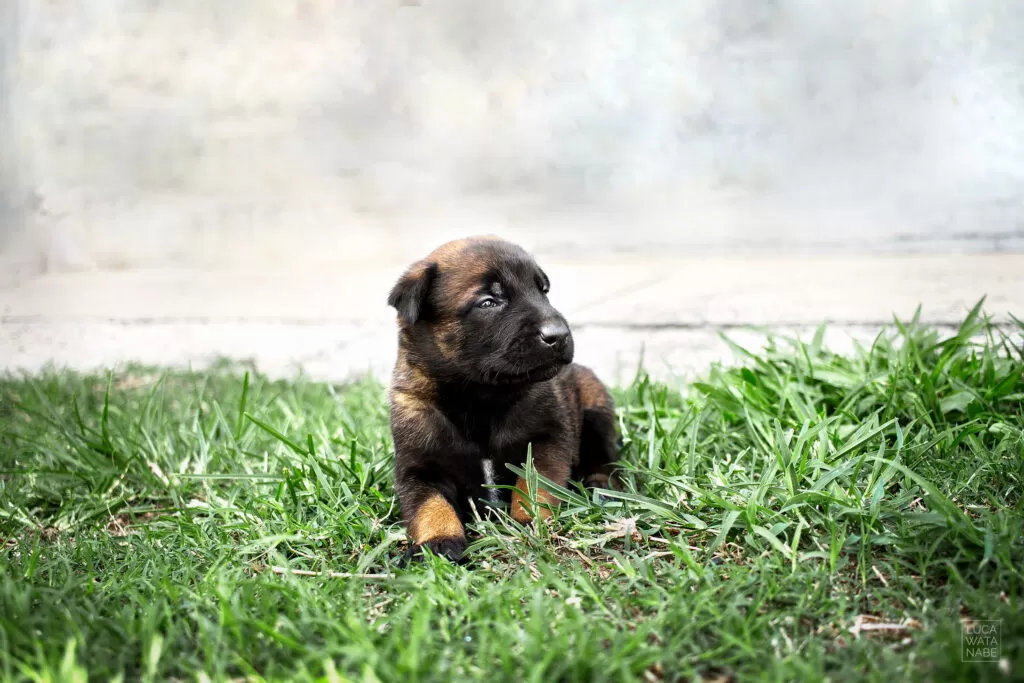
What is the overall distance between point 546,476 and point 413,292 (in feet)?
3.05

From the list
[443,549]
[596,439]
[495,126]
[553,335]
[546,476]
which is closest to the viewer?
[443,549]

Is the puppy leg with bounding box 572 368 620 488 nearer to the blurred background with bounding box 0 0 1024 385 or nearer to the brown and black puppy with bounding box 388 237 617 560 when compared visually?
the brown and black puppy with bounding box 388 237 617 560

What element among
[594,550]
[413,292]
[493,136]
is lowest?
[594,550]

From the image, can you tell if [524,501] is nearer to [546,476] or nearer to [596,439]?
[546,476]

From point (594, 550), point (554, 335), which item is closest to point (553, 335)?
point (554, 335)

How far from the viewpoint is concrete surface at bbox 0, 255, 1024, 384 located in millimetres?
5930

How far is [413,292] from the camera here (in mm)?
3252

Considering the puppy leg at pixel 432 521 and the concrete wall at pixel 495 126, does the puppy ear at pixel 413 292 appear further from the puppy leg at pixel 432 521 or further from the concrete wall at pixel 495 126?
the concrete wall at pixel 495 126

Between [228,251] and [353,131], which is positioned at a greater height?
[353,131]

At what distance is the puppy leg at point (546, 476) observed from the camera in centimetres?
322

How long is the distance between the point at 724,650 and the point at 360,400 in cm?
374

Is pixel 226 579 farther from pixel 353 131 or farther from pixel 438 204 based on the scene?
pixel 353 131

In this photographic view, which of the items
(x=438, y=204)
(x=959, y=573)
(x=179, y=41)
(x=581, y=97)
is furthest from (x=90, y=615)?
(x=179, y=41)

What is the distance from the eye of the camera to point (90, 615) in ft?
8.45
